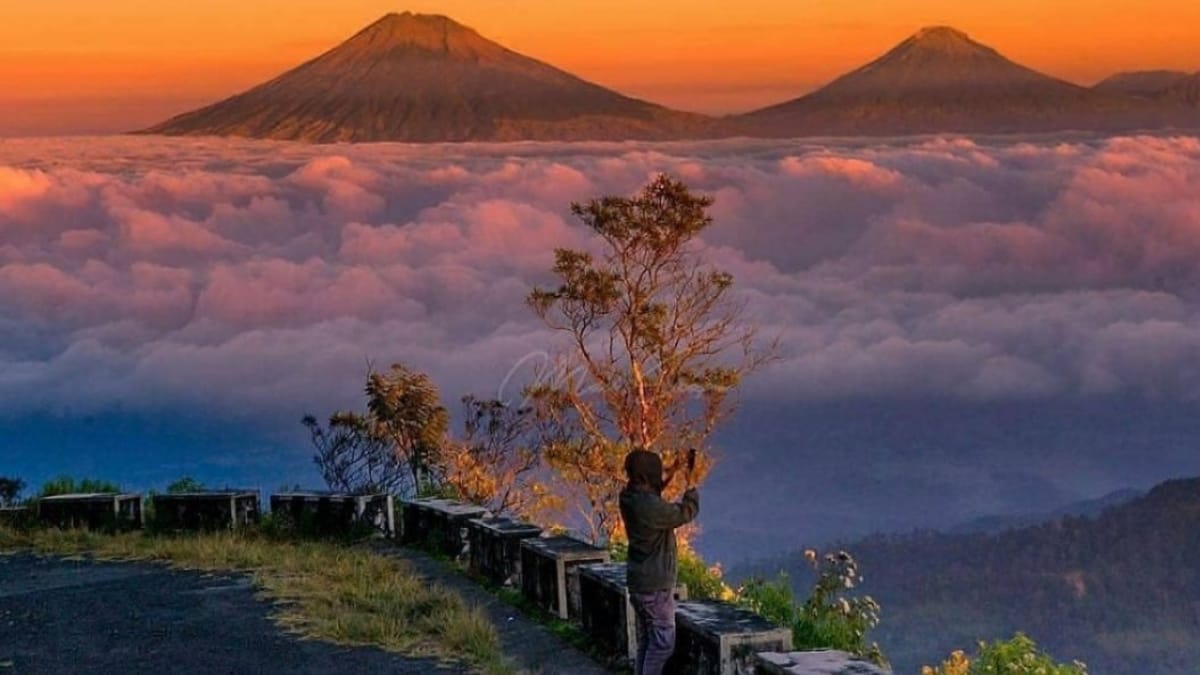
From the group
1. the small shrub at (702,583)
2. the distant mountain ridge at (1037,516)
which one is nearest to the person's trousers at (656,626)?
the small shrub at (702,583)

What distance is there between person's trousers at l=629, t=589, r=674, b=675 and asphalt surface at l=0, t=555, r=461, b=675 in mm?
2042

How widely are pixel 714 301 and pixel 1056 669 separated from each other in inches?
529

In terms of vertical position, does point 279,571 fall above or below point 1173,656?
above

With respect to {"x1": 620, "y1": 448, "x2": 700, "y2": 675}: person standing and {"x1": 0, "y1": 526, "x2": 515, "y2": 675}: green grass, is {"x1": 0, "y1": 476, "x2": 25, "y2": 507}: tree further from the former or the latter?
{"x1": 620, "y1": 448, "x2": 700, "y2": 675}: person standing

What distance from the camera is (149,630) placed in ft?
44.5

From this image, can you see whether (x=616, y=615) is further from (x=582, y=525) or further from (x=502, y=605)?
(x=582, y=525)

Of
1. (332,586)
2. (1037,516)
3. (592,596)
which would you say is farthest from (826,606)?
(1037,516)

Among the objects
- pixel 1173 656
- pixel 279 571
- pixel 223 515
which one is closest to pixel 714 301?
pixel 223 515

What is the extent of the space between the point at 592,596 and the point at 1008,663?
3.33 meters

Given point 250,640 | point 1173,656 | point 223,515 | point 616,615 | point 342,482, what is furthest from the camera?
point 1173,656

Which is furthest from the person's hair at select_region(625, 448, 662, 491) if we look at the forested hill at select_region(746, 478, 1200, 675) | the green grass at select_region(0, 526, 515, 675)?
the forested hill at select_region(746, 478, 1200, 675)

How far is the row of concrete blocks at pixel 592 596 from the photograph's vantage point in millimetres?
9664

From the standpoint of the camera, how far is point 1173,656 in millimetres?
106188

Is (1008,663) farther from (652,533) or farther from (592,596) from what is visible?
(652,533)
